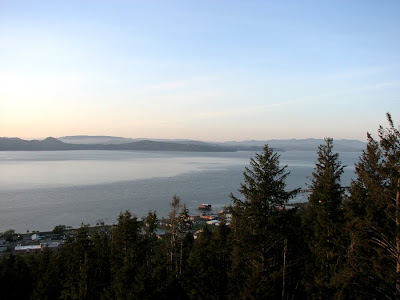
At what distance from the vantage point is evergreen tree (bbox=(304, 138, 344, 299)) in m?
4.48

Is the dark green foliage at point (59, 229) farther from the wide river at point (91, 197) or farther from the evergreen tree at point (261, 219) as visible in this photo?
the evergreen tree at point (261, 219)

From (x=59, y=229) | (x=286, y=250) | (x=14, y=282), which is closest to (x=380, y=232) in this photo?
(x=286, y=250)

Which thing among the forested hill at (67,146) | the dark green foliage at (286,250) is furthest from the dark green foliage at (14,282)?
the forested hill at (67,146)

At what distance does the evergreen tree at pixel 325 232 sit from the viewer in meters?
4.48

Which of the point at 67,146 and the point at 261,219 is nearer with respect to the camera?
the point at 261,219

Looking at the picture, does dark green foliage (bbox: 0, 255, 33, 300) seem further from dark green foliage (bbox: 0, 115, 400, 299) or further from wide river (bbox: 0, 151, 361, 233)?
wide river (bbox: 0, 151, 361, 233)

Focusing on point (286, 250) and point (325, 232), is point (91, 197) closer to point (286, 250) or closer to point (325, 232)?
point (286, 250)

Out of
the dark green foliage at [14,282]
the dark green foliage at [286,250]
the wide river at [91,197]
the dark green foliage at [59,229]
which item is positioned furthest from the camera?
the wide river at [91,197]

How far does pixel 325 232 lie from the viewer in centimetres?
486

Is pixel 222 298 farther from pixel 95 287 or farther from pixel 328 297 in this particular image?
pixel 95 287

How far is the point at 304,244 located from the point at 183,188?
2699cm

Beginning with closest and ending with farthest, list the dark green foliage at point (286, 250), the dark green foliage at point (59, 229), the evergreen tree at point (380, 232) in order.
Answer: the evergreen tree at point (380, 232), the dark green foliage at point (286, 250), the dark green foliage at point (59, 229)

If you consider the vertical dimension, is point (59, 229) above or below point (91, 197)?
below

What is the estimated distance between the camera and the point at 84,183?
36.8 m
